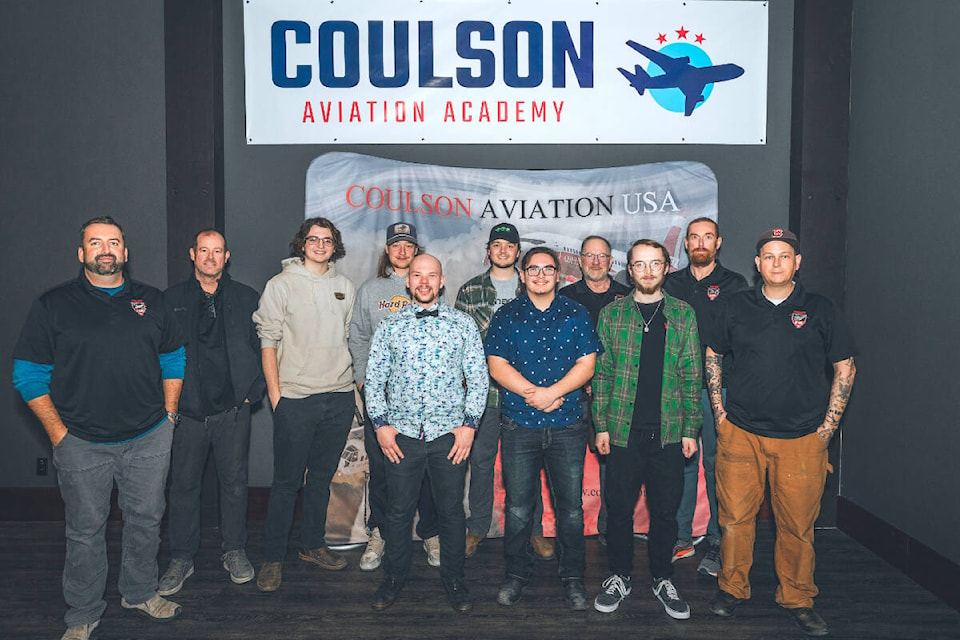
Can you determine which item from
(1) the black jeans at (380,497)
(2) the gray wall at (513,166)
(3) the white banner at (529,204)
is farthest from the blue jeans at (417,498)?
(2) the gray wall at (513,166)

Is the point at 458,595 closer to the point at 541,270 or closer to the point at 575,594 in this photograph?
the point at 575,594

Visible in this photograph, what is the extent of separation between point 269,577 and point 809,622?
2.54m

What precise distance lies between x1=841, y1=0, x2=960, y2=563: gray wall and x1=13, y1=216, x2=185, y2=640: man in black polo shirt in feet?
12.3

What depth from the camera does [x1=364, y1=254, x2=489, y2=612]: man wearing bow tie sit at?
301 centimetres

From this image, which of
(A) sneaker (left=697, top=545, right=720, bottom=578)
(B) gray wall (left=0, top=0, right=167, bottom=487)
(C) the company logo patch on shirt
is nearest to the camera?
(A) sneaker (left=697, top=545, right=720, bottom=578)

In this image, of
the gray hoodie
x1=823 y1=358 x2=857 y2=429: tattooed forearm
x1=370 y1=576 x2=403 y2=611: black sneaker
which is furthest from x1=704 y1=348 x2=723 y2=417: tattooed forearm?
the gray hoodie

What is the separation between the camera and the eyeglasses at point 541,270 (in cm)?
306

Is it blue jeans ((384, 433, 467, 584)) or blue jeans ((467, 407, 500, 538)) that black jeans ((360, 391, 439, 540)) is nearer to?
blue jeans ((467, 407, 500, 538))

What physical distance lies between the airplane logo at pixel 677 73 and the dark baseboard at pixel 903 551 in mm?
2778

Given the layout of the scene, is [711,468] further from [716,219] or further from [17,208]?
[17,208]

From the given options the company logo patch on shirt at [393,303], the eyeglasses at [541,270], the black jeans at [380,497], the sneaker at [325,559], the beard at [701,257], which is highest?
the beard at [701,257]

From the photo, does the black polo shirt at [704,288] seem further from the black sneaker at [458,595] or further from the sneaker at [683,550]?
the black sneaker at [458,595]

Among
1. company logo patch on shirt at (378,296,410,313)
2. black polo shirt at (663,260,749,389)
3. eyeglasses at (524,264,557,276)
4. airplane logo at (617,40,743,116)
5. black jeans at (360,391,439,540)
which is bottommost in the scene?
black jeans at (360,391,439,540)

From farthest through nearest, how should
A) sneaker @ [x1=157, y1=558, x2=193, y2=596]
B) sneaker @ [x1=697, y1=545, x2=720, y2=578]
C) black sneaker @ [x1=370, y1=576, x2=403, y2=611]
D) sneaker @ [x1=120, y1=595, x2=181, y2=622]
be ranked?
1. sneaker @ [x1=697, y1=545, x2=720, y2=578]
2. sneaker @ [x1=157, y1=558, x2=193, y2=596]
3. black sneaker @ [x1=370, y1=576, x2=403, y2=611]
4. sneaker @ [x1=120, y1=595, x2=181, y2=622]
